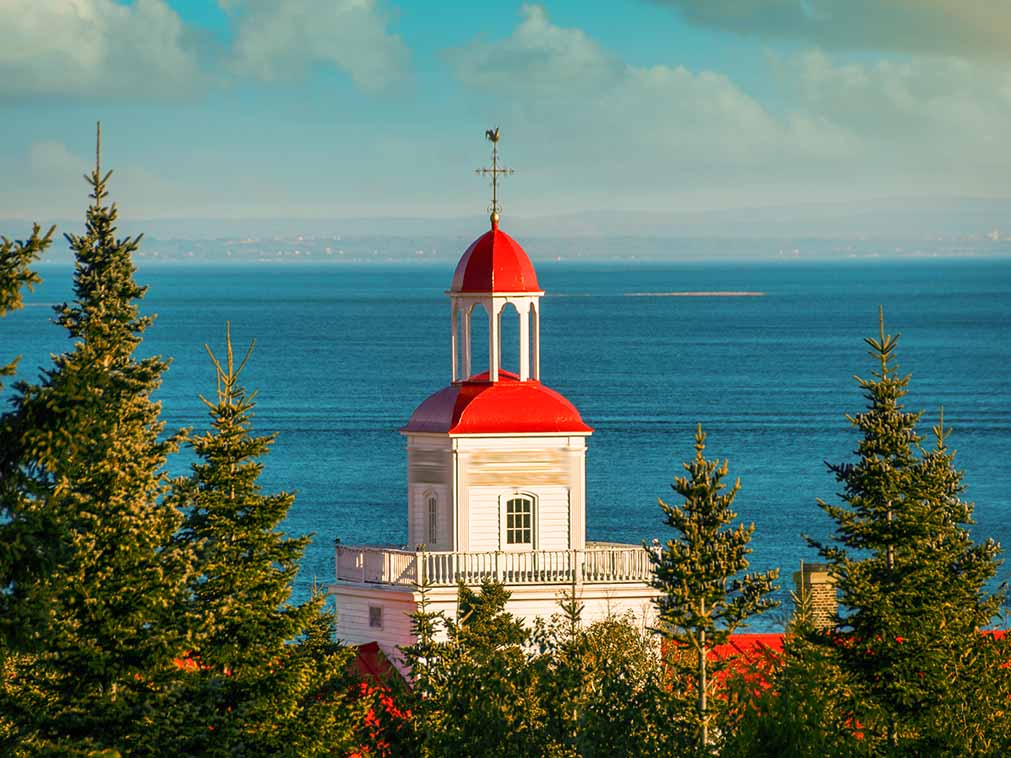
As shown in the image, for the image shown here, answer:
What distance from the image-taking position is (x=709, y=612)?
29.8m

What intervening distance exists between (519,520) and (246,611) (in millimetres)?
12915

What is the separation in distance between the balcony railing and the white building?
2cm

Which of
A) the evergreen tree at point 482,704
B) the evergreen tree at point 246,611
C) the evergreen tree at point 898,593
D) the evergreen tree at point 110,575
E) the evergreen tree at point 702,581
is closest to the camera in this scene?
the evergreen tree at point 110,575

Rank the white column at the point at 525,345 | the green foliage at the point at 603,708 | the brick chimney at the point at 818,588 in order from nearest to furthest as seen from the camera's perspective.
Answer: the green foliage at the point at 603,708 < the white column at the point at 525,345 < the brick chimney at the point at 818,588

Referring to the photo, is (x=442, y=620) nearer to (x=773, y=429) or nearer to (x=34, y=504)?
(x=34, y=504)

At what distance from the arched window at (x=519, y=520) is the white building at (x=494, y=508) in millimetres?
18

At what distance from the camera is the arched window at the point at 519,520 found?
3756 cm

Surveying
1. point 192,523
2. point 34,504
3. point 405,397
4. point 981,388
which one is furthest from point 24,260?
Result: point 981,388

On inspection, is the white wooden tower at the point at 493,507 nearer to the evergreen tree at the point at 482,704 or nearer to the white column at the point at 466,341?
the white column at the point at 466,341

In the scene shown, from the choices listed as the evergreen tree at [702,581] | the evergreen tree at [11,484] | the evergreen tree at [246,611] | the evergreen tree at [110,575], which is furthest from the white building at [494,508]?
the evergreen tree at [11,484]

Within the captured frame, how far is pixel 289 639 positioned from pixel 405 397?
122813 mm

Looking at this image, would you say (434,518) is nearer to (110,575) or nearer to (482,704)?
(482,704)

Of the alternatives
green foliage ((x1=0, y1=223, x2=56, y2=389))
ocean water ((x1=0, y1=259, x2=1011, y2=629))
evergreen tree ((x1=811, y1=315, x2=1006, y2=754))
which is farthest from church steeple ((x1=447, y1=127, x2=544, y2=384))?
ocean water ((x1=0, y1=259, x2=1011, y2=629))

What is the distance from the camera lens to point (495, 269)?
3819cm
